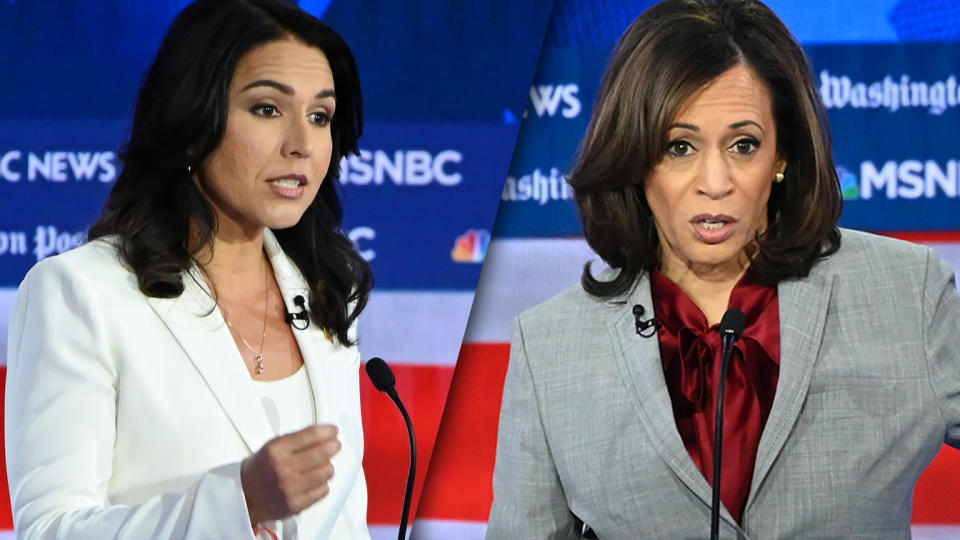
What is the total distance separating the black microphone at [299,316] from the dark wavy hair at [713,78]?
1.88 ft

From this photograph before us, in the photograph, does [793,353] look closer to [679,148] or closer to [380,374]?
[679,148]

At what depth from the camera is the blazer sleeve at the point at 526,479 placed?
2.19 m

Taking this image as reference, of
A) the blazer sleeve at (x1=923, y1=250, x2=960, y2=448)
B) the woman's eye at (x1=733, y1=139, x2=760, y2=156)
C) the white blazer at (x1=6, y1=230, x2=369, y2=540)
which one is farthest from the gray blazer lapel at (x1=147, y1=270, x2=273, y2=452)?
the blazer sleeve at (x1=923, y1=250, x2=960, y2=448)

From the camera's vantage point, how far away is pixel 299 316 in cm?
239

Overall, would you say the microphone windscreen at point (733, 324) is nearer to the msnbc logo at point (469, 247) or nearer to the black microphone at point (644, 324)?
the black microphone at point (644, 324)

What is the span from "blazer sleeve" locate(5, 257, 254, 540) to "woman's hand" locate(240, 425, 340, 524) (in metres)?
0.10

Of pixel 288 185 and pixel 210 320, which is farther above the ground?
pixel 288 185

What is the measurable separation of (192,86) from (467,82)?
4.31ft

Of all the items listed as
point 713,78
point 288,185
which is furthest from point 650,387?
point 288,185

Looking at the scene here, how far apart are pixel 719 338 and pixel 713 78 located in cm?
44

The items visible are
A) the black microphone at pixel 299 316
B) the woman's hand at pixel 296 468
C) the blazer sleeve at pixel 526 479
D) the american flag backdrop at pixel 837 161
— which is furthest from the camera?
the american flag backdrop at pixel 837 161

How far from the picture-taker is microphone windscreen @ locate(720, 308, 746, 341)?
1.86 metres

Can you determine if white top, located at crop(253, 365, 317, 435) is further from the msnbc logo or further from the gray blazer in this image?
the msnbc logo

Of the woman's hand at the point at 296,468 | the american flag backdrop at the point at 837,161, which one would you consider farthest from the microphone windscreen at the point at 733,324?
the american flag backdrop at the point at 837,161
